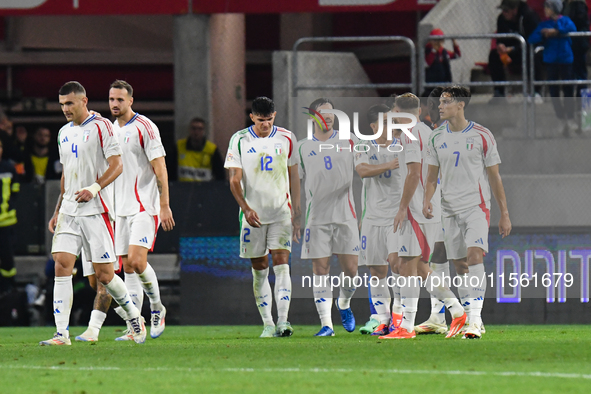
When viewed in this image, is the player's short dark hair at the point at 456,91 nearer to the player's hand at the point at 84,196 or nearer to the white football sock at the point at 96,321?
the player's hand at the point at 84,196

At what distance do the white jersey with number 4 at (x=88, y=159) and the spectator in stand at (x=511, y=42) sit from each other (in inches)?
256

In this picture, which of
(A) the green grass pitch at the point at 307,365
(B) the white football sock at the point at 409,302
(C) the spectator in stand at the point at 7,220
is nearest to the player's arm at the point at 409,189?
(B) the white football sock at the point at 409,302

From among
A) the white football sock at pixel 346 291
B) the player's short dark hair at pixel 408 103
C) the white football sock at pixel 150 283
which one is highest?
the player's short dark hair at pixel 408 103

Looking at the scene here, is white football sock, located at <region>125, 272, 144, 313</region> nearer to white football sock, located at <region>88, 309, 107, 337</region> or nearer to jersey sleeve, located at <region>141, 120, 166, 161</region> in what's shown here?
white football sock, located at <region>88, 309, 107, 337</region>

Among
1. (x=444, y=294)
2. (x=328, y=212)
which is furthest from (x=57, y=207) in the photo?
(x=444, y=294)

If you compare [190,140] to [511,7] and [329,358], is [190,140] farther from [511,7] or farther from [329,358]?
[329,358]

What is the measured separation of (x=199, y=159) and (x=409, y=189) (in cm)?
552

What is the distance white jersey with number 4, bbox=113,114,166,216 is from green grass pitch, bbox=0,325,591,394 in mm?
1209

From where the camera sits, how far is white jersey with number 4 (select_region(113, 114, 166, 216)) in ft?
31.3

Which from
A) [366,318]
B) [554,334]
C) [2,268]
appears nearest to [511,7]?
[366,318]

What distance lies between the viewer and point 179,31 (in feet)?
52.5

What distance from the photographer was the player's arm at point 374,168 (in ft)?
31.9

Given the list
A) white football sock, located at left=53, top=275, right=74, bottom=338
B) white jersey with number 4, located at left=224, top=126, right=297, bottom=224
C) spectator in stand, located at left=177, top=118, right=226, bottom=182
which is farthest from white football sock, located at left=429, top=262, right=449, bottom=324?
spectator in stand, located at left=177, top=118, right=226, bottom=182

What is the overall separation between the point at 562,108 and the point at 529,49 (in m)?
0.94
